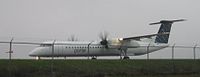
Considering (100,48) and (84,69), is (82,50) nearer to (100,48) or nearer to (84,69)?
(100,48)

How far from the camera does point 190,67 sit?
29.5 m

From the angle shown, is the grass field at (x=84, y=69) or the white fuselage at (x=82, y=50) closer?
the grass field at (x=84, y=69)

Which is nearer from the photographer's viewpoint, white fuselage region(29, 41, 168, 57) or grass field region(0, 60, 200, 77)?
grass field region(0, 60, 200, 77)

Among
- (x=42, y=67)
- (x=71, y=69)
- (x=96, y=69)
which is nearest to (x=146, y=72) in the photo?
(x=96, y=69)

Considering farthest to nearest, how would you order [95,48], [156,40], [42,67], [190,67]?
[156,40]
[95,48]
[190,67]
[42,67]

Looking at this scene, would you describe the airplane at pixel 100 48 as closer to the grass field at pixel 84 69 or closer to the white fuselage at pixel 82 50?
the white fuselage at pixel 82 50

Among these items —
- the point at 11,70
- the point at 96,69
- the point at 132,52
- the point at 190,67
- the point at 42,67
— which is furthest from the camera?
the point at 132,52

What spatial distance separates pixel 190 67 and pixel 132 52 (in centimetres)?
2308

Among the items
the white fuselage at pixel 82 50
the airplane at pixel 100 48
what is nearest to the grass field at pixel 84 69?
the white fuselage at pixel 82 50

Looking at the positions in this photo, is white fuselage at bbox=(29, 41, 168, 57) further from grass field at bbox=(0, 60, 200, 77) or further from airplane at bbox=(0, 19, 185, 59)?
grass field at bbox=(0, 60, 200, 77)

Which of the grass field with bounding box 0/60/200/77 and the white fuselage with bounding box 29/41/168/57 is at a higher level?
the white fuselage with bounding box 29/41/168/57

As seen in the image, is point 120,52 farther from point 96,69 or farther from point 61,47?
point 96,69

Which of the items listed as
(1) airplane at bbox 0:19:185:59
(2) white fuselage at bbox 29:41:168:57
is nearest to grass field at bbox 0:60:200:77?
(2) white fuselage at bbox 29:41:168:57

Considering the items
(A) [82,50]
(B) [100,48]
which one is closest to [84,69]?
(A) [82,50]
